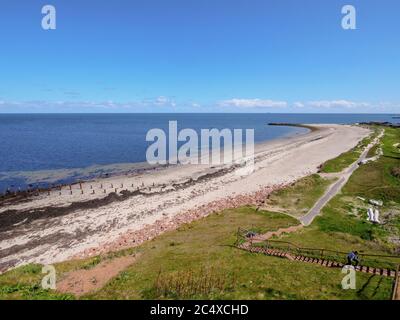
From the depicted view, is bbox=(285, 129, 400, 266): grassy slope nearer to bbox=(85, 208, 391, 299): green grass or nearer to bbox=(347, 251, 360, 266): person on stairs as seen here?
bbox=(347, 251, 360, 266): person on stairs

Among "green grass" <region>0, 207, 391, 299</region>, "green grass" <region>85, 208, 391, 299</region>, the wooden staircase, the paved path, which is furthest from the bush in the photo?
"green grass" <region>0, 207, 391, 299</region>

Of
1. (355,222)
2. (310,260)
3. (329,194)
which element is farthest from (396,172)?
(310,260)

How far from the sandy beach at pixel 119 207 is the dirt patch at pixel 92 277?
6182mm

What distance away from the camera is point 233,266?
73.9ft

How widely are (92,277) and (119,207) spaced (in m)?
21.2

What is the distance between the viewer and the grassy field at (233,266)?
18453 millimetres

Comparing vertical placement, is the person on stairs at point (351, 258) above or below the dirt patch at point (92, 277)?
above

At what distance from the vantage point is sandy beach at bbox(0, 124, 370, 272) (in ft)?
105

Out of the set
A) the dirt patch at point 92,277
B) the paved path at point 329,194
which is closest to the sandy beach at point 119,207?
the dirt patch at point 92,277

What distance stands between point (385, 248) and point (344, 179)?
27.6 metres

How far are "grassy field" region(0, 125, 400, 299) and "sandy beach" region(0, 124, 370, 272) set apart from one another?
422 centimetres

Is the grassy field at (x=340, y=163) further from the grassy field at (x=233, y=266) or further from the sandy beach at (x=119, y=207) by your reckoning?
the grassy field at (x=233, y=266)

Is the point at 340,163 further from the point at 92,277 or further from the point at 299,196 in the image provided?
the point at 92,277
